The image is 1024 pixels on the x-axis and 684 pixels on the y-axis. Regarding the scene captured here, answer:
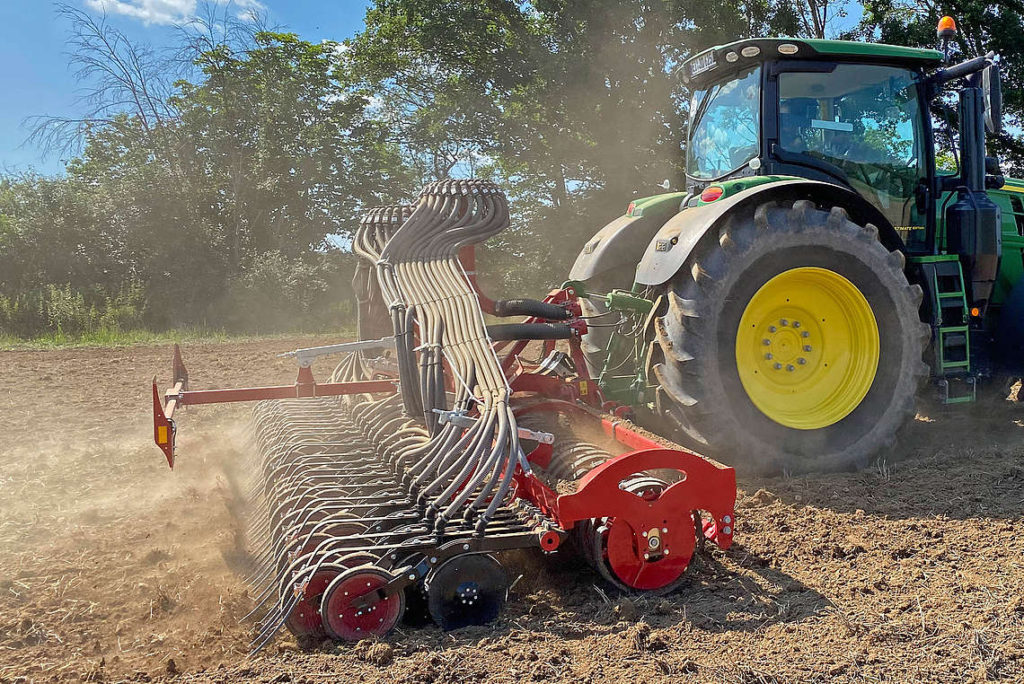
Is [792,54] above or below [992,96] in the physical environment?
above

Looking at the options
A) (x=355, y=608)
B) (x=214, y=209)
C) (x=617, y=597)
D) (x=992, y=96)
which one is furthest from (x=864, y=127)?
(x=214, y=209)

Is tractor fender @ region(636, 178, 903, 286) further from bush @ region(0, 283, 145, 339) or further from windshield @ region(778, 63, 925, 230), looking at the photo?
bush @ region(0, 283, 145, 339)

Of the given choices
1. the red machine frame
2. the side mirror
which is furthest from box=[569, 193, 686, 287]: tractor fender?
the red machine frame

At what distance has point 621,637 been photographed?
2.50 metres

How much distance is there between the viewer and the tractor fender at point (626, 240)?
16.7 ft

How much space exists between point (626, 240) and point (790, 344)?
1.35 meters

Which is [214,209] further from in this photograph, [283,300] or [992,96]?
[992,96]

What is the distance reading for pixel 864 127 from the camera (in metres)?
4.87

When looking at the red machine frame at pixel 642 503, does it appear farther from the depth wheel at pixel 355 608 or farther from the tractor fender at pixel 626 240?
the tractor fender at pixel 626 240

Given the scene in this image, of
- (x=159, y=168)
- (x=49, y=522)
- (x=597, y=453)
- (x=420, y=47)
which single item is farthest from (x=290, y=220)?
(x=597, y=453)

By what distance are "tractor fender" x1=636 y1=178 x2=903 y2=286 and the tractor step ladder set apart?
2.26 ft

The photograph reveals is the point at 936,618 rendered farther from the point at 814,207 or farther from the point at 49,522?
the point at 49,522

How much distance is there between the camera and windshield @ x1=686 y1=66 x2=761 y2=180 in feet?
15.4

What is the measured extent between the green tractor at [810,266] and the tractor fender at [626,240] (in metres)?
0.01
